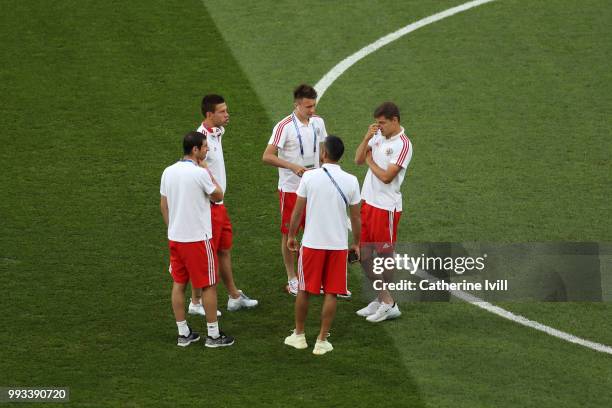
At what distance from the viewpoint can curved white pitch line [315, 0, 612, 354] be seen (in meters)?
11.2

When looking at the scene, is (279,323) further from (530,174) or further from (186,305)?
(530,174)

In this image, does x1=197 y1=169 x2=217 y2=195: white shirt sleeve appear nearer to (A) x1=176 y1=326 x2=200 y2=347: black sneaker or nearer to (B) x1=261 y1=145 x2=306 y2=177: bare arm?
(B) x1=261 y1=145 x2=306 y2=177: bare arm

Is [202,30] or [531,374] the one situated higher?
[202,30]

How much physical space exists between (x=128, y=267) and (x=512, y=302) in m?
4.10

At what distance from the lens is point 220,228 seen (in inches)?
452

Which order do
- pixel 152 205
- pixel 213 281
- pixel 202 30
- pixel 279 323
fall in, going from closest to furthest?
pixel 213 281
pixel 279 323
pixel 152 205
pixel 202 30

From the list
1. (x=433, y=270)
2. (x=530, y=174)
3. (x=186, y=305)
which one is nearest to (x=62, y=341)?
(x=186, y=305)

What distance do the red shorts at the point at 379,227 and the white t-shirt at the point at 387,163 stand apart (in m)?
0.06

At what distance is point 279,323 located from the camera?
11.6 meters

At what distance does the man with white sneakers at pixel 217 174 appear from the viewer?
11430 mm

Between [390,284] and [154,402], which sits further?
[390,284]

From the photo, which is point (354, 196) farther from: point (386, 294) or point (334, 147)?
point (386, 294)

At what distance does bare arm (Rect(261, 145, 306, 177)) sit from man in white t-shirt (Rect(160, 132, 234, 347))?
1.06m

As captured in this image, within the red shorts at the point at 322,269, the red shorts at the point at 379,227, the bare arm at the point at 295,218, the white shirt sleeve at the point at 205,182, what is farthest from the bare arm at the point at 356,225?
the white shirt sleeve at the point at 205,182
